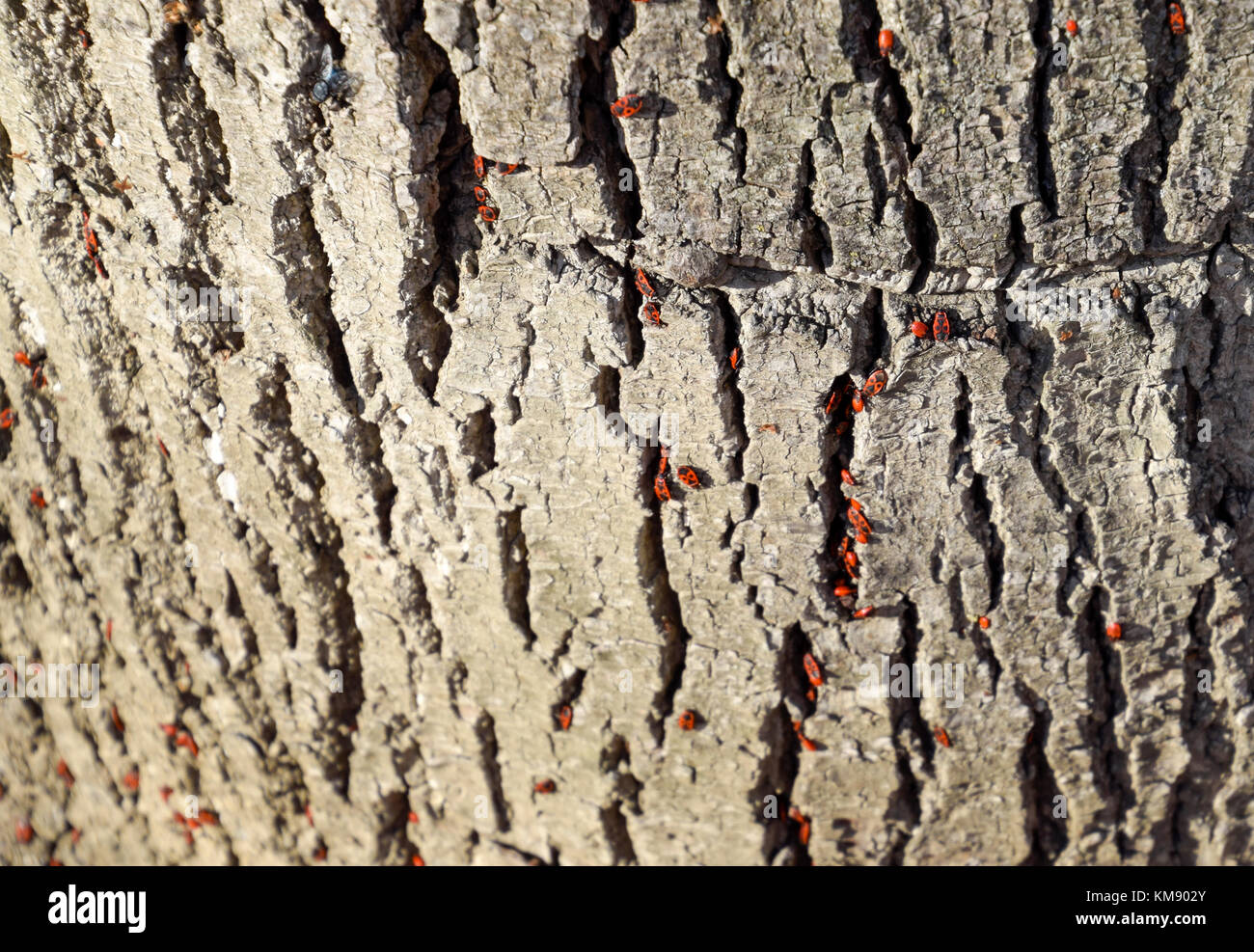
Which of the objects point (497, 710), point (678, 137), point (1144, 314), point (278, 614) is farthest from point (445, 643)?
point (1144, 314)
